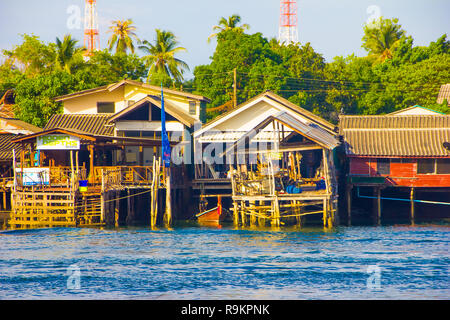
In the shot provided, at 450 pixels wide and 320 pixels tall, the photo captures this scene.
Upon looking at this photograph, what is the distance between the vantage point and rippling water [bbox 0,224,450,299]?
2092 cm

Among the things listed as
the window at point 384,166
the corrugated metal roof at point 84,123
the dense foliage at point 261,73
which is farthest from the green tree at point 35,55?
the window at point 384,166

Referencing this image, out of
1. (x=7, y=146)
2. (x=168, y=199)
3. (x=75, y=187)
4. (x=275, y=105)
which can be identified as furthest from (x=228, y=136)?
(x=7, y=146)

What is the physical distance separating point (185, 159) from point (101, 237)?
451 inches

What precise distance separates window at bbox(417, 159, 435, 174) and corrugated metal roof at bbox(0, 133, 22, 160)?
26.7 m

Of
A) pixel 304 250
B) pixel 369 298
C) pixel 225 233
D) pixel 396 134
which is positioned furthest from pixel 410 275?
pixel 396 134

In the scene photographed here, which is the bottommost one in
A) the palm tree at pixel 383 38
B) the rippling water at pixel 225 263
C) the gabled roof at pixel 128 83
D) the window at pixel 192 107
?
the rippling water at pixel 225 263

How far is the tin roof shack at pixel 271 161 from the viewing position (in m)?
33.9

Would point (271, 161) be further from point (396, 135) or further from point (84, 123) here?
point (84, 123)

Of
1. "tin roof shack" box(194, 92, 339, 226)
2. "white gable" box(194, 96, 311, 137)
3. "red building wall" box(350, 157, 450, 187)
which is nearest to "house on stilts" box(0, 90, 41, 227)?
"tin roof shack" box(194, 92, 339, 226)

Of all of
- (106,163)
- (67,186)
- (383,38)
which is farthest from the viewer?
(383,38)

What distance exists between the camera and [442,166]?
1587 inches

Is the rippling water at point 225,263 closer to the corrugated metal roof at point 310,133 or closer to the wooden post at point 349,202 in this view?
the wooden post at point 349,202

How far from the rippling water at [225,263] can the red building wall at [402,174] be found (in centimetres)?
613

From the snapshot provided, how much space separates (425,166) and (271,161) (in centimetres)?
1205
